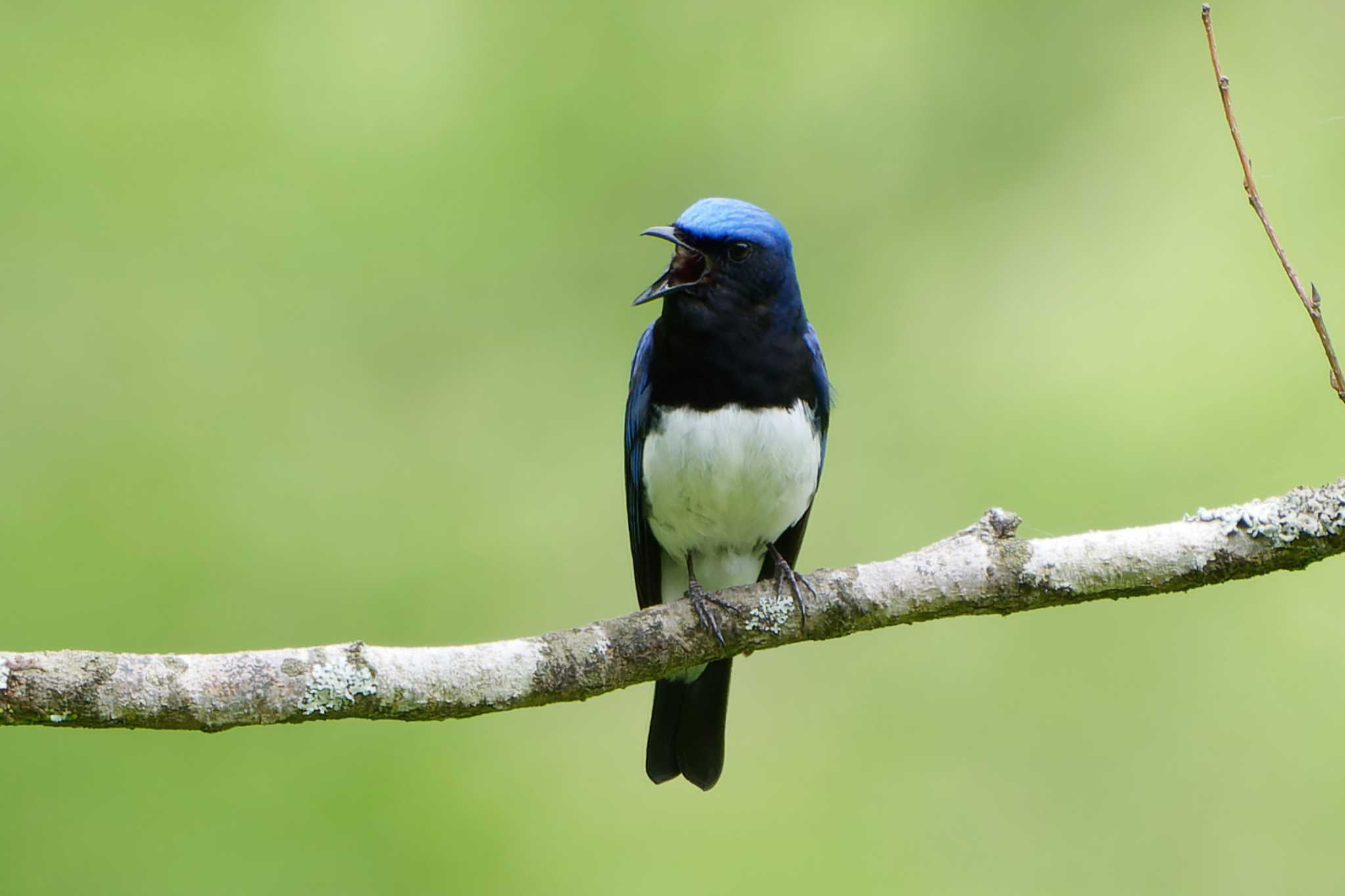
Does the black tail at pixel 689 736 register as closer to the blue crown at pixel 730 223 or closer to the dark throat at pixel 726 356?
the dark throat at pixel 726 356

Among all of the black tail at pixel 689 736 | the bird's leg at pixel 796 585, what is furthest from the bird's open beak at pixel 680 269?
the black tail at pixel 689 736

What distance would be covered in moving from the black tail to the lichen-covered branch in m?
0.76

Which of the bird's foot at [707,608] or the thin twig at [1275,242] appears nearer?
the thin twig at [1275,242]

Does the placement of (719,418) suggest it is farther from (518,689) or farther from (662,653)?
(518,689)

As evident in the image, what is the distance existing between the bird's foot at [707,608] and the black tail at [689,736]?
0.76 metres

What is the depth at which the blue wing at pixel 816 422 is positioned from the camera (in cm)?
348

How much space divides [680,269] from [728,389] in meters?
0.32

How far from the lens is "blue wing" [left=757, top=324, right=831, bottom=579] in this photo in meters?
3.48

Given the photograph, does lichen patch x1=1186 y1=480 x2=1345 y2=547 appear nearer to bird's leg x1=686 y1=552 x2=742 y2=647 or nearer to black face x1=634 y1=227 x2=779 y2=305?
bird's leg x1=686 y1=552 x2=742 y2=647

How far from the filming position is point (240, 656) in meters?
2.38

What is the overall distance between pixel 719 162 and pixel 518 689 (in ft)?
11.2

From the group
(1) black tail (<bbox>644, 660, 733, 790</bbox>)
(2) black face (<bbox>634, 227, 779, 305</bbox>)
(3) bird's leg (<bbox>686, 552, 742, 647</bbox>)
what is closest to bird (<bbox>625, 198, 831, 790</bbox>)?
(2) black face (<bbox>634, 227, 779, 305</bbox>)

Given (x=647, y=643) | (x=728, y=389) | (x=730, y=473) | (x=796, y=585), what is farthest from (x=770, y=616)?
(x=728, y=389)

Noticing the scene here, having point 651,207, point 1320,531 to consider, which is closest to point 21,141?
point 651,207
